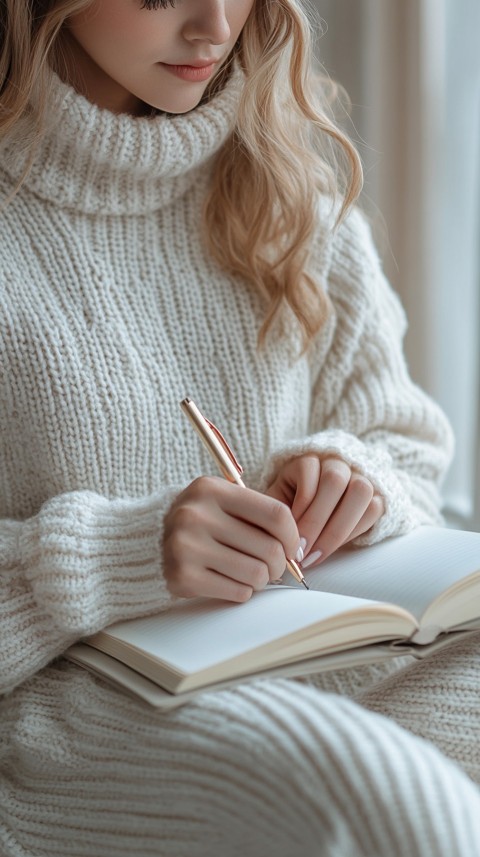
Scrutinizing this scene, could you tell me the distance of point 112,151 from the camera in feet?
3.25

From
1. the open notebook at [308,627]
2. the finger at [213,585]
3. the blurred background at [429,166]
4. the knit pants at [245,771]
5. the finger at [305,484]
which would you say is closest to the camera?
the knit pants at [245,771]

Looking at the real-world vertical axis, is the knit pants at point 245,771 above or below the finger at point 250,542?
below

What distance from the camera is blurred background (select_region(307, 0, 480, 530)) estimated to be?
167 cm

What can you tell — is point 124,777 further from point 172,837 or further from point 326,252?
point 326,252

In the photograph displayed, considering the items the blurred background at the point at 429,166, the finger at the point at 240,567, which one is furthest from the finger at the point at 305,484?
the blurred background at the point at 429,166

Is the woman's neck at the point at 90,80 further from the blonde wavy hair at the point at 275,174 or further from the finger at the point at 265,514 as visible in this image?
the finger at the point at 265,514

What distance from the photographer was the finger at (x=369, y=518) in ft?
3.05

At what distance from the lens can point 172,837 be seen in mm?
717

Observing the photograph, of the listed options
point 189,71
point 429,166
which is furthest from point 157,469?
point 429,166

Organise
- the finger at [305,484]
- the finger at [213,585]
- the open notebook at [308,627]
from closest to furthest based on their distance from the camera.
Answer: the open notebook at [308,627] < the finger at [213,585] < the finger at [305,484]

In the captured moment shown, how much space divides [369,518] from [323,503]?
2.1 inches

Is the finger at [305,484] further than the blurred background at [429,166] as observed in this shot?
No

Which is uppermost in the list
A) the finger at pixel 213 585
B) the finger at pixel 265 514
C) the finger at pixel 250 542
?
the finger at pixel 265 514

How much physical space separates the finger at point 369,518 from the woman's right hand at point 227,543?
0.10 m
